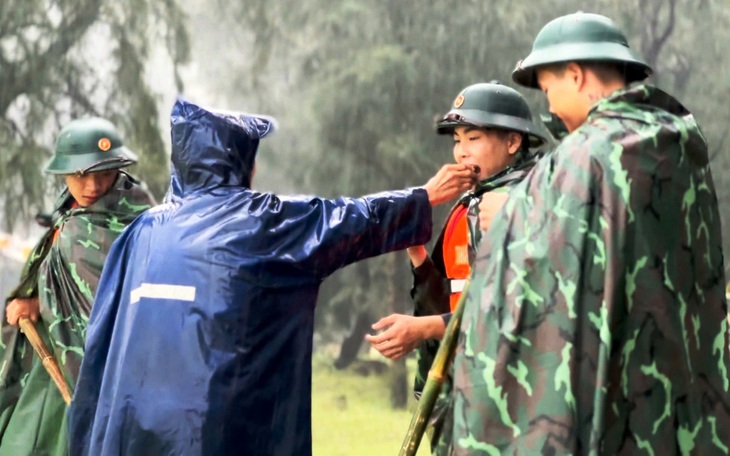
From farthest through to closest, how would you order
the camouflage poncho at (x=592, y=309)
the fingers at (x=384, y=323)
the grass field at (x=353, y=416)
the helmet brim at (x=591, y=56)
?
1. the grass field at (x=353, y=416)
2. the fingers at (x=384, y=323)
3. the helmet brim at (x=591, y=56)
4. the camouflage poncho at (x=592, y=309)

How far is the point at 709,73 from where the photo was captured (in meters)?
10.8

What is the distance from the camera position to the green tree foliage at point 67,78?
1073cm

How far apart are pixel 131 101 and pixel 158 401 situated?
8091 mm

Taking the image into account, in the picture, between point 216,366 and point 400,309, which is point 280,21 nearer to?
point 400,309

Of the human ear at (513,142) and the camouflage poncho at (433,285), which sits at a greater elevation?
the human ear at (513,142)

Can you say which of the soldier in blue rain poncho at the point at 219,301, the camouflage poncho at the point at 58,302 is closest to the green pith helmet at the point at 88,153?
the camouflage poncho at the point at 58,302

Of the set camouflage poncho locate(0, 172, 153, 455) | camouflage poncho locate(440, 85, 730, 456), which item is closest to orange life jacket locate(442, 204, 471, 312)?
camouflage poncho locate(440, 85, 730, 456)

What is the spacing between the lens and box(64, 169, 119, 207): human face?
15.2ft

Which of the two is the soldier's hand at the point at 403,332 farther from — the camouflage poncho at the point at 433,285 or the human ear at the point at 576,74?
the human ear at the point at 576,74

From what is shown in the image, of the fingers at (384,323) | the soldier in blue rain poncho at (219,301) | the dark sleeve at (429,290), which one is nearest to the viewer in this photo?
the fingers at (384,323)

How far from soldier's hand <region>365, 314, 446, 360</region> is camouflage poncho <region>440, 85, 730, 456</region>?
0.66 m

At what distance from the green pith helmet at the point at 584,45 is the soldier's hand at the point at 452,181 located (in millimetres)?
770

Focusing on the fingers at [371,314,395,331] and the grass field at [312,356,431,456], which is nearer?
the fingers at [371,314,395,331]

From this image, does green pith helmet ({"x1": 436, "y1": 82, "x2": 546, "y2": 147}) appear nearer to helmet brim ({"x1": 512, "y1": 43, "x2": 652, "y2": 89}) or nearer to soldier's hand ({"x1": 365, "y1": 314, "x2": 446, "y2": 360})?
soldier's hand ({"x1": 365, "y1": 314, "x2": 446, "y2": 360})
